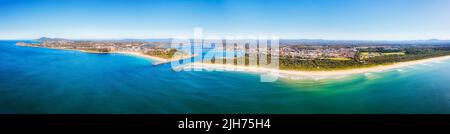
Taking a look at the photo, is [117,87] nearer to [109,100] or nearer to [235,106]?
[109,100]

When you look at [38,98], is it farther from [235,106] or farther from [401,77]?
[401,77]

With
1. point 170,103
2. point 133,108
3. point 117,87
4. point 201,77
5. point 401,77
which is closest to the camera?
point 133,108

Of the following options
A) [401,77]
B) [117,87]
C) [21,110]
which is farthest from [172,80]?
[401,77]
